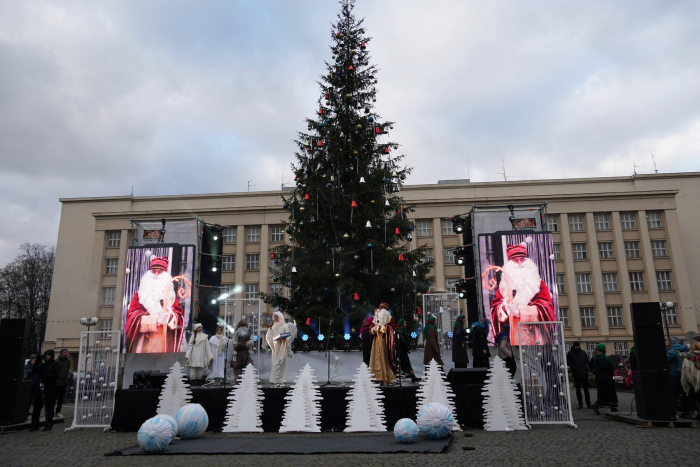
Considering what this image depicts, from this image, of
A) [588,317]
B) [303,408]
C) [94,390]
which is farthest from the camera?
[588,317]

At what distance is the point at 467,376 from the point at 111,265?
41777mm

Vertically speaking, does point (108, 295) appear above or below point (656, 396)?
above

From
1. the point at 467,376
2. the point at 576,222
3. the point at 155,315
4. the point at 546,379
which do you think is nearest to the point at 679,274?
the point at 576,222

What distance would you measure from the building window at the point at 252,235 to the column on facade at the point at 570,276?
2412 centimetres

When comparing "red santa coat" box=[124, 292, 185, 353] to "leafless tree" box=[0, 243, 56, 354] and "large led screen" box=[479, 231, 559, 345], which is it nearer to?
"large led screen" box=[479, 231, 559, 345]

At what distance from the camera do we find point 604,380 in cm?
1323

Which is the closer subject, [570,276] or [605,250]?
[570,276]

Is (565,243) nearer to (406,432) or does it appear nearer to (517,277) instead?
(517,277)

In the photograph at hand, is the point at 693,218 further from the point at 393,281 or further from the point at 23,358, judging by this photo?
the point at 23,358

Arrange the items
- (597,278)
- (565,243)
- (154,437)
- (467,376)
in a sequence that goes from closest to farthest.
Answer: (154,437)
(467,376)
(597,278)
(565,243)

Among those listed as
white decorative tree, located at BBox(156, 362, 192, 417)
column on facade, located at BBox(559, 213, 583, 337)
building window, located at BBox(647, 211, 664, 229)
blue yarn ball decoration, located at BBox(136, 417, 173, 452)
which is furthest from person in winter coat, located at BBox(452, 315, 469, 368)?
building window, located at BBox(647, 211, 664, 229)

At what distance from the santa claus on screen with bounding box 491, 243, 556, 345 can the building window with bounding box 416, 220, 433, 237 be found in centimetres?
2460

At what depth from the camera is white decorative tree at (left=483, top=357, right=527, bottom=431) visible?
10.5 meters

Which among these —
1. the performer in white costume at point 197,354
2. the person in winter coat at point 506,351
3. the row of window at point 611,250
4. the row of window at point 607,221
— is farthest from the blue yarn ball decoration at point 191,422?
the row of window at point 607,221
